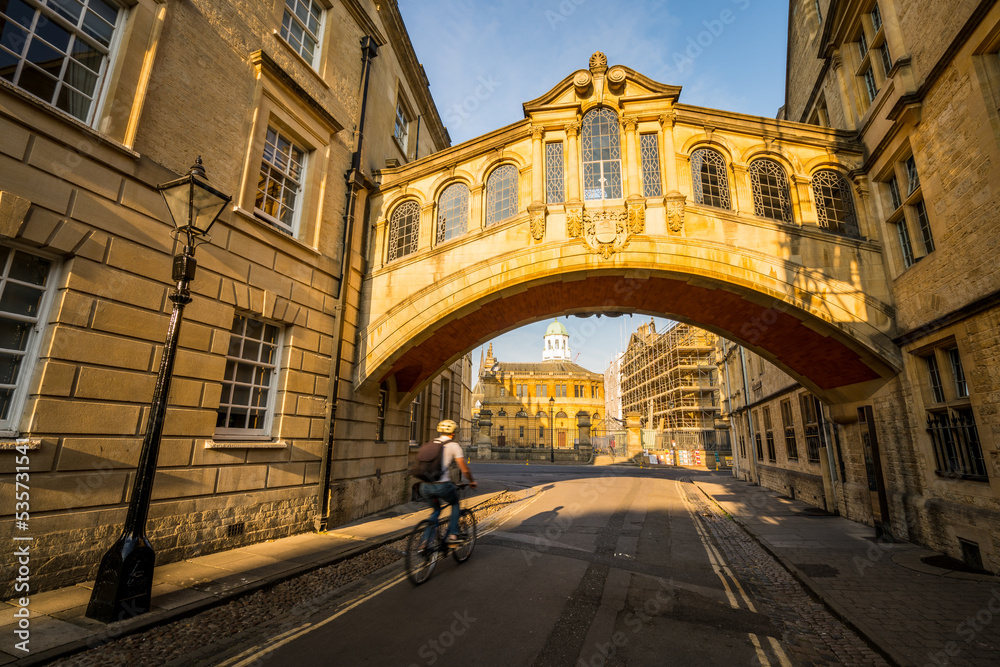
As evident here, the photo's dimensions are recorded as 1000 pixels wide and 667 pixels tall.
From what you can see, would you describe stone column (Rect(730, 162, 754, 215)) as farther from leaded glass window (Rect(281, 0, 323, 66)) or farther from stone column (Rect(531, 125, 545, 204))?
leaded glass window (Rect(281, 0, 323, 66))

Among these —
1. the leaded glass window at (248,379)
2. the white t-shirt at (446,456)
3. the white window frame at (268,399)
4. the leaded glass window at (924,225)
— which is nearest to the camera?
the white t-shirt at (446,456)

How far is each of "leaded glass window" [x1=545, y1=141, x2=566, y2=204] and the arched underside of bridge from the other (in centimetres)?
207

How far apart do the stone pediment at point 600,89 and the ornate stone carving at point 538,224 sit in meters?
2.83

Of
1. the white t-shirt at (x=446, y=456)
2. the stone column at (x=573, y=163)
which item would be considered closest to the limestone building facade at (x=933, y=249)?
the stone column at (x=573, y=163)

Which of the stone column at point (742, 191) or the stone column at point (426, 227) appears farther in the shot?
the stone column at point (426, 227)

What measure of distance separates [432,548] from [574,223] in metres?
7.59

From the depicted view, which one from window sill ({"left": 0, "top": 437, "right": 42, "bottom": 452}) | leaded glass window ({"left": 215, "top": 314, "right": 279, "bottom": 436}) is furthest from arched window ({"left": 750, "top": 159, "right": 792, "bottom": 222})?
window sill ({"left": 0, "top": 437, "right": 42, "bottom": 452})

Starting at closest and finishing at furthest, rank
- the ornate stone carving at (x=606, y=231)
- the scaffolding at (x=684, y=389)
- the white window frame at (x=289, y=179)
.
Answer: the white window frame at (x=289, y=179) < the ornate stone carving at (x=606, y=231) < the scaffolding at (x=684, y=389)

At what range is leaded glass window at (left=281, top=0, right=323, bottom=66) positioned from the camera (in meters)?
10.2

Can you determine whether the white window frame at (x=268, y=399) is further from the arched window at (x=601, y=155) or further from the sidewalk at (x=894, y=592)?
the sidewalk at (x=894, y=592)

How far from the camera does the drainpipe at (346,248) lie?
9.50m

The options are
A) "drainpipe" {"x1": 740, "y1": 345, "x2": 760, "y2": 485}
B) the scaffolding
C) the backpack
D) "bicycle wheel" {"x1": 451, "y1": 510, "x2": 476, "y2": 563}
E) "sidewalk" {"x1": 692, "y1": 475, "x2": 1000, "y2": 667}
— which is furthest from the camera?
the scaffolding

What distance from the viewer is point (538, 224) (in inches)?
422

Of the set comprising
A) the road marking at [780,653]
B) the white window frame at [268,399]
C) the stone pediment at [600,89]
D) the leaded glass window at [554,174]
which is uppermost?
the stone pediment at [600,89]
